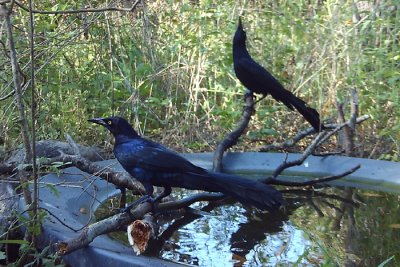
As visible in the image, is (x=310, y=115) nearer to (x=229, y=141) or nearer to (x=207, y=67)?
(x=229, y=141)

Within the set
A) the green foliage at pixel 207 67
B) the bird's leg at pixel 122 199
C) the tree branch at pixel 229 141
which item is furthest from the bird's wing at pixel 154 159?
the green foliage at pixel 207 67

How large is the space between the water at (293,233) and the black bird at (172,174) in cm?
26

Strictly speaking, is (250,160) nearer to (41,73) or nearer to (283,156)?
(283,156)

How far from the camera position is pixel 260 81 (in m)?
5.69

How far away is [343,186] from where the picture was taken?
15.8 feet

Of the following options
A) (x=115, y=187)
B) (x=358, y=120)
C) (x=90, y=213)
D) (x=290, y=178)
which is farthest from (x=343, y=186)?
(x=90, y=213)

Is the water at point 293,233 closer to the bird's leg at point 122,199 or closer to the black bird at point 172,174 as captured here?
the black bird at point 172,174

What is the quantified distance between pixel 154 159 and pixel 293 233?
78 cm

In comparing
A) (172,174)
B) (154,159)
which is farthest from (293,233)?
(154,159)

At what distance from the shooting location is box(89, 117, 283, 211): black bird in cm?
328

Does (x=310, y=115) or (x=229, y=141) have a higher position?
(x=310, y=115)

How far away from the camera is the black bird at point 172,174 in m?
3.28

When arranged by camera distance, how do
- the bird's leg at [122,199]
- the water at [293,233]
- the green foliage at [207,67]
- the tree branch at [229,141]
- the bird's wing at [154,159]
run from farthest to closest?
the green foliage at [207,67] → the tree branch at [229,141] → the bird's leg at [122,199] → the bird's wing at [154,159] → the water at [293,233]

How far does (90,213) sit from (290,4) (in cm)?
401
